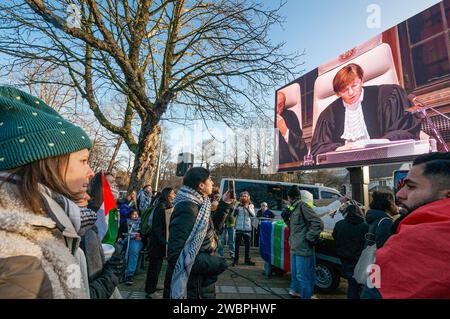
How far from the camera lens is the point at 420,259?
93 cm

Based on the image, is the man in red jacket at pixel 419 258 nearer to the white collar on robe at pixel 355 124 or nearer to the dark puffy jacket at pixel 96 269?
the dark puffy jacket at pixel 96 269

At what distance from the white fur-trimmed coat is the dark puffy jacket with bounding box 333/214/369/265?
3.97 meters

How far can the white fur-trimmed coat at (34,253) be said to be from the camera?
2.56 ft

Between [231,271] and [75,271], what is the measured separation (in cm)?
621

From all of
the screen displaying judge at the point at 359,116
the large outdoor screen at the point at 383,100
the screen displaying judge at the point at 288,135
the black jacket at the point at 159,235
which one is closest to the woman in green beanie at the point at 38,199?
the black jacket at the point at 159,235

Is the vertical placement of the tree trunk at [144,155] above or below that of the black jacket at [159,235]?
above

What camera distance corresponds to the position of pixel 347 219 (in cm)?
425

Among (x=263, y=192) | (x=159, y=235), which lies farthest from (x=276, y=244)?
(x=263, y=192)

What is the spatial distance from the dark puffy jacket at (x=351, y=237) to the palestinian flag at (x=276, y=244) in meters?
1.70

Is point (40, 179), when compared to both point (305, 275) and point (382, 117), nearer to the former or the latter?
point (305, 275)

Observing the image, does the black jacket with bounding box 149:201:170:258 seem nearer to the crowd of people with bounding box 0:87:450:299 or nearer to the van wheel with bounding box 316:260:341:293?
the van wheel with bounding box 316:260:341:293

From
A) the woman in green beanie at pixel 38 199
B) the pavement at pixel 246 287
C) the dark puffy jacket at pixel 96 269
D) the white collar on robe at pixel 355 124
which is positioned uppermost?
the white collar on robe at pixel 355 124

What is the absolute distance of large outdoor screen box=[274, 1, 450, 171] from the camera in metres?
6.76
